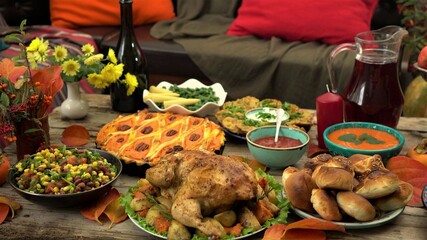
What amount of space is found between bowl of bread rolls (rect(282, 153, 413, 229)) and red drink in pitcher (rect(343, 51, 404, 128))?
1.35 ft

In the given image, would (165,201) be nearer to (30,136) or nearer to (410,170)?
(30,136)

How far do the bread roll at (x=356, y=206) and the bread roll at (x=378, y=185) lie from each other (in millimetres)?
20

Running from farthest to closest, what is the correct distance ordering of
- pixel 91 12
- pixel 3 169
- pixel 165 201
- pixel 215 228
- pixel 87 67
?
pixel 91 12 < pixel 87 67 < pixel 3 169 < pixel 165 201 < pixel 215 228

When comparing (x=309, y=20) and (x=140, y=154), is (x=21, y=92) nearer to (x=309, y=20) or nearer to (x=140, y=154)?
(x=140, y=154)

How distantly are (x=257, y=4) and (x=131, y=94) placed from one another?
1.59m

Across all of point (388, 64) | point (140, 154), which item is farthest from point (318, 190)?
point (388, 64)

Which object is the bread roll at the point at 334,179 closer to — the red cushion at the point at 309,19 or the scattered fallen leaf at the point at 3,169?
the scattered fallen leaf at the point at 3,169

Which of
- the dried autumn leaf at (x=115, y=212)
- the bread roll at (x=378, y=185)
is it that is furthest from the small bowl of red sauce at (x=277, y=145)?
the dried autumn leaf at (x=115, y=212)

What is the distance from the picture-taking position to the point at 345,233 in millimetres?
1306

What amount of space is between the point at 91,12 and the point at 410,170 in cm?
257

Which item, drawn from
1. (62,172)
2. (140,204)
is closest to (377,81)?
(140,204)

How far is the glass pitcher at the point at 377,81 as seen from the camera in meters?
1.75

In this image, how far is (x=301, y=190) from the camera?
1.33 metres

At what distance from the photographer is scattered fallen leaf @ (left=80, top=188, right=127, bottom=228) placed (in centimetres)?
138
